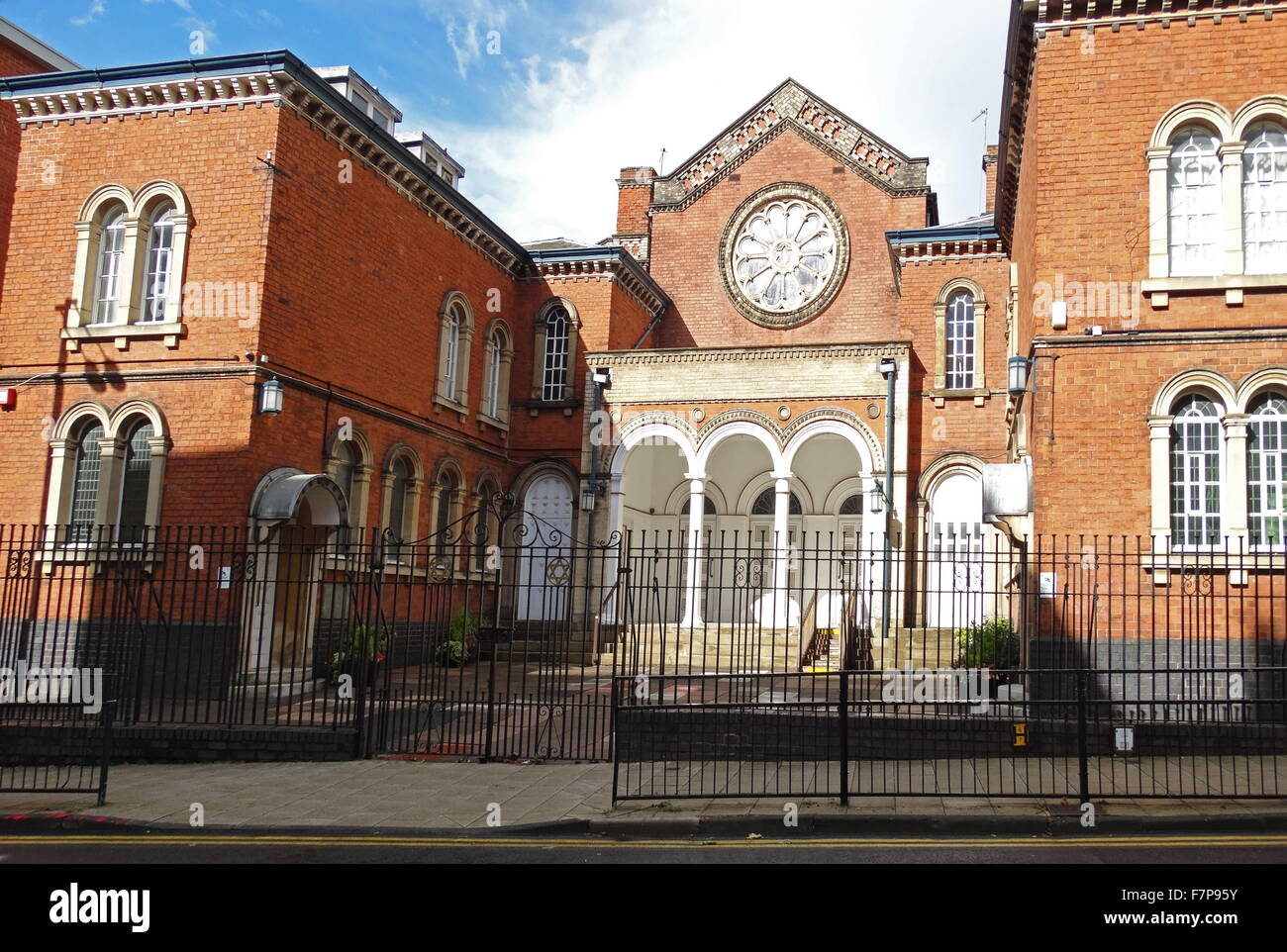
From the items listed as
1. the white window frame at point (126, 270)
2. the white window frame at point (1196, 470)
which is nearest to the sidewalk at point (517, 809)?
the white window frame at point (1196, 470)

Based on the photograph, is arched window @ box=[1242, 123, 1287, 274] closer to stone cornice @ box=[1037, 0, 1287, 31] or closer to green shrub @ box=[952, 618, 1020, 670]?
stone cornice @ box=[1037, 0, 1287, 31]

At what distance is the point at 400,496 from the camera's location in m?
22.1

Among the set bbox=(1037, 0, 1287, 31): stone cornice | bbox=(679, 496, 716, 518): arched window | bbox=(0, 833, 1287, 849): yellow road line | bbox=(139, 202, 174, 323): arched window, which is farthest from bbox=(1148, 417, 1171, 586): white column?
bbox=(139, 202, 174, 323): arched window

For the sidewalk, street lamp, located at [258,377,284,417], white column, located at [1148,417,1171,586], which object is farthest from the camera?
street lamp, located at [258,377,284,417]

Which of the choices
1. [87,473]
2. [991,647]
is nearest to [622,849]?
[991,647]

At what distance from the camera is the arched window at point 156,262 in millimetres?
17953

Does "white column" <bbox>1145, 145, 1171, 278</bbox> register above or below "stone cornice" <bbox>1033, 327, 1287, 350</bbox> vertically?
above

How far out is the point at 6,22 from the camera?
67.2 ft

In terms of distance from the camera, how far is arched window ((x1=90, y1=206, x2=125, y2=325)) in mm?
18188

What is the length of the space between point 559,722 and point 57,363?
10.6 metres

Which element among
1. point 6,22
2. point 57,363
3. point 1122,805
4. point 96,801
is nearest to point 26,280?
point 57,363

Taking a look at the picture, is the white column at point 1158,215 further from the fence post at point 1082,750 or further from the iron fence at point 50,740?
the iron fence at point 50,740

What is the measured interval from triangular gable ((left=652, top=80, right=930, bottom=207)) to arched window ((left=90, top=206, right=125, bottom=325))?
15.2 metres

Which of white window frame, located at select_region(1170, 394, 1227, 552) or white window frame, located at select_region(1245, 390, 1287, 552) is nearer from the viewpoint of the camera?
white window frame, located at select_region(1245, 390, 1287, 552)
